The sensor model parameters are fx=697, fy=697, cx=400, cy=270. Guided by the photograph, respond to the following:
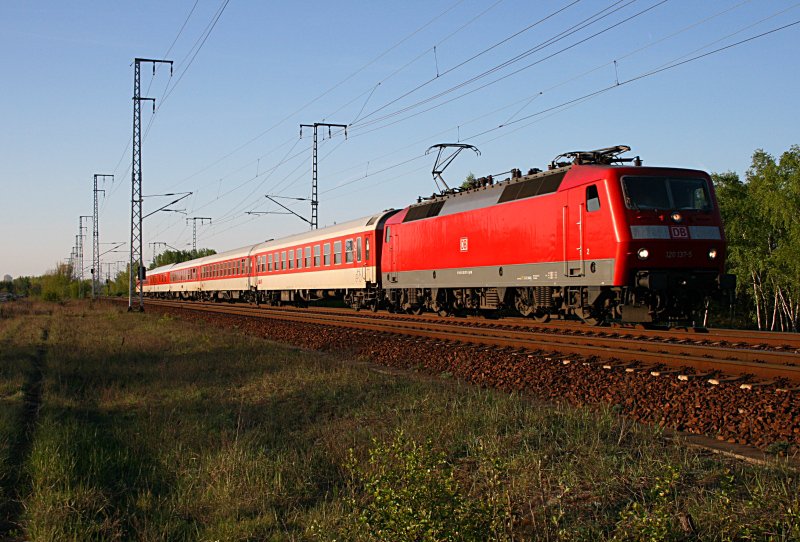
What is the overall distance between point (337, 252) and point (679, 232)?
17718 millimetres

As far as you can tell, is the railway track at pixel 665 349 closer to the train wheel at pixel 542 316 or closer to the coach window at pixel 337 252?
the train wheel at pixel 542 316

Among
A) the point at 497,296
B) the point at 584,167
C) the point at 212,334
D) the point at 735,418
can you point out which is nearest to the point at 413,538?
the point at 735,418

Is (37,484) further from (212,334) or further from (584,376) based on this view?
(212,334)

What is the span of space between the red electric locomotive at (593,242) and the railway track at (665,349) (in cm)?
80

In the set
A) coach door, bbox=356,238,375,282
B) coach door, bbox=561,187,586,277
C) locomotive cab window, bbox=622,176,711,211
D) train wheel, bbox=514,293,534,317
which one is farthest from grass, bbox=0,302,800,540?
coach door, bbox=356,238,375,282

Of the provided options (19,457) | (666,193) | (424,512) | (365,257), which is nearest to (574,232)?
(666,193)

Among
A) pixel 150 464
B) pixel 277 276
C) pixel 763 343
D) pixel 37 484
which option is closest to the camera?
pixel 37 484

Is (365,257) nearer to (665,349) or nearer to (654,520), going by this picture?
(665,349)

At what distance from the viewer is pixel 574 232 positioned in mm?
15445

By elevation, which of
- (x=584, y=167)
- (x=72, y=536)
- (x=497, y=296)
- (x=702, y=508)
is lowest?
(x=72, y=536)

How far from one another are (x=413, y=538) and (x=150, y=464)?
3840 millimetres

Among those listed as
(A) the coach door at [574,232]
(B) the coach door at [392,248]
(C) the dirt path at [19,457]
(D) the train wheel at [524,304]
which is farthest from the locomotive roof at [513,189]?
(C) the dirt path at [19,457]

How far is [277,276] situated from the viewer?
3800cm

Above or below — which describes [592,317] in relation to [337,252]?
below
